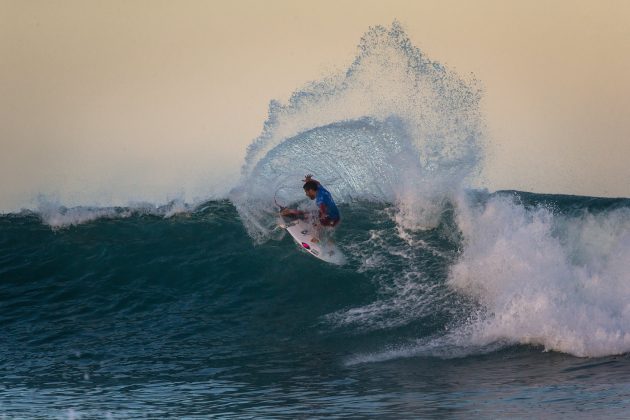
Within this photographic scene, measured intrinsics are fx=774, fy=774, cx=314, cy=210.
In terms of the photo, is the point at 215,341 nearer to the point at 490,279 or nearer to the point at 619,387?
the point at 490,279

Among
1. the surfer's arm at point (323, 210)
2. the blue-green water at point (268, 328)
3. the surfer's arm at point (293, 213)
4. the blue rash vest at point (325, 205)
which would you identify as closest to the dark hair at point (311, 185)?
the blue rash vest at point (325, 205)

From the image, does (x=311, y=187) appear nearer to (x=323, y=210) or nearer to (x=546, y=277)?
(x=323, y=210)

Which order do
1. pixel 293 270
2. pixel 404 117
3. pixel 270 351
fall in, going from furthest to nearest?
1. pixel 404 117
2. pixel 293 270
3. pixel 270 351

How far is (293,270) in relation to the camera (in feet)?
44.6

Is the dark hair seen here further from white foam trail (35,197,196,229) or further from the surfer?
white foam trail (35,197,196,229)

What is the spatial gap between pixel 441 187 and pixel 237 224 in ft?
13.6

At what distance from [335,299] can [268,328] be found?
1376mm

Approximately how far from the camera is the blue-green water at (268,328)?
7.60m

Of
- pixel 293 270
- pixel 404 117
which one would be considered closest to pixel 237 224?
pixel 293 270

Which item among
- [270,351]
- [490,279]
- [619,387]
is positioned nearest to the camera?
[619,387]

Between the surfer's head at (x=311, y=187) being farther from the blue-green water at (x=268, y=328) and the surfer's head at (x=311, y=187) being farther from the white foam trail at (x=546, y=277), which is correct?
the white foam trail at (x=546, y=277)

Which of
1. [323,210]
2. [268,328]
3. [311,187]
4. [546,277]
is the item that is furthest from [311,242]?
[546,277]

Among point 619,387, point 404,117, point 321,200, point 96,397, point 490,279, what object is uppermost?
point 404,117

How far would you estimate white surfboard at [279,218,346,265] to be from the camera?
41.4 ft
